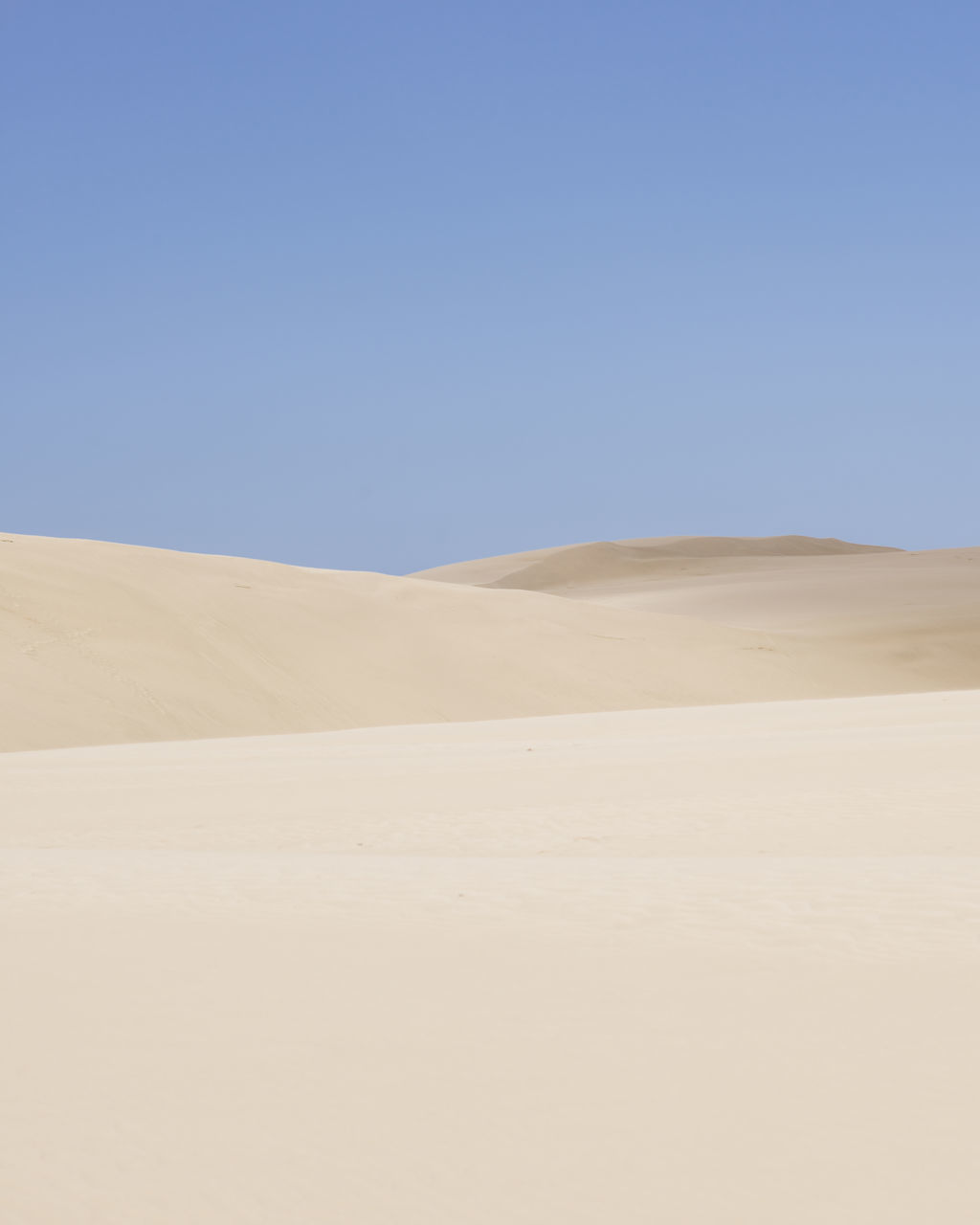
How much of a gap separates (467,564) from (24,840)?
75594 millimetres

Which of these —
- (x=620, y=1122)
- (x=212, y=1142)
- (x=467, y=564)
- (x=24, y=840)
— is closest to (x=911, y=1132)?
(x=620, y=1122)

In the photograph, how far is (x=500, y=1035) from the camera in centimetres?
351

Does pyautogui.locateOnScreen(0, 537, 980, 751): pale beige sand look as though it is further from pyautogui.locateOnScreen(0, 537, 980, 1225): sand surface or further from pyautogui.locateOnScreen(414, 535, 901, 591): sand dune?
pyautogui.locateOnScreen(414, 535, 901, 591): sand dune

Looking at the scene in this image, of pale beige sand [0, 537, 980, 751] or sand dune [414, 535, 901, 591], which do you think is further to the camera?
sand dune [414, 535, 901, 591]

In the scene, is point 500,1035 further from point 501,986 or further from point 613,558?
point 613,558

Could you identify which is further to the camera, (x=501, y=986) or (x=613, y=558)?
(x=613, y=558)

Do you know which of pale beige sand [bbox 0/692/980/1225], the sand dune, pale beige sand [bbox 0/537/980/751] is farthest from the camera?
the sand dune

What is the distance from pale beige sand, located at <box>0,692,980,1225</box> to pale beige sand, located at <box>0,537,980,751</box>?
1171cm

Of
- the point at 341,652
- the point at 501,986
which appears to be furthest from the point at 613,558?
the point at 501,986

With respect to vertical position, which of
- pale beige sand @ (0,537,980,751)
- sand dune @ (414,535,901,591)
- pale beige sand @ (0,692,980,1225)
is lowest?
pale beige sand @ (0,692,980,1225)

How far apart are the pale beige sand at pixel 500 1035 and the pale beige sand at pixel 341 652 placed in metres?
11.7

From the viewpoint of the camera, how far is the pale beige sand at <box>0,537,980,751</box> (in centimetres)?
1853

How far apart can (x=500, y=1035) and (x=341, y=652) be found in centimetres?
2019

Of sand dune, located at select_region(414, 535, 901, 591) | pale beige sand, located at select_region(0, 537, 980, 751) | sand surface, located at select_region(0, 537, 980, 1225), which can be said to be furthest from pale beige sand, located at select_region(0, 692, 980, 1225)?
sand dune, located at select_region(414, 535, 901, 591)
